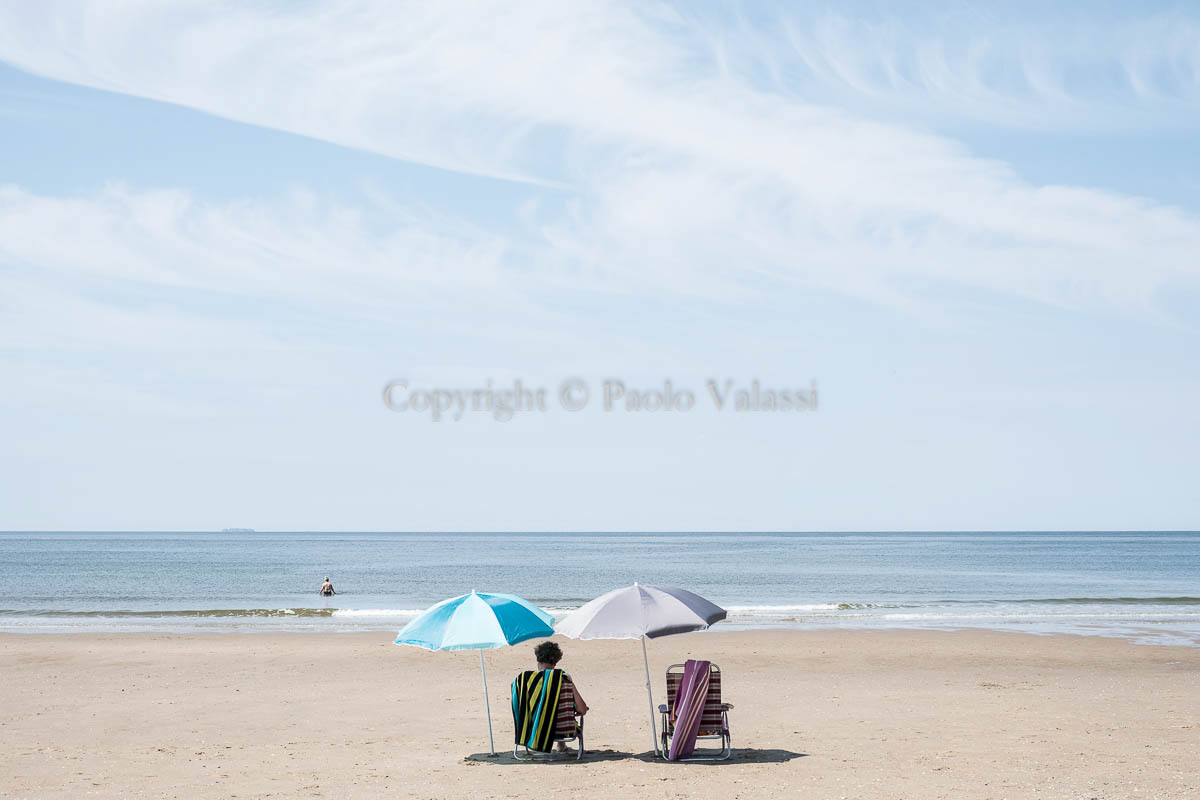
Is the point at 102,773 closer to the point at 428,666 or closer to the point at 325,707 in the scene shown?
the point at 325,707

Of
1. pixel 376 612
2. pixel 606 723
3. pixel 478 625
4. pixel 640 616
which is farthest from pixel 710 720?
pixel 376 612

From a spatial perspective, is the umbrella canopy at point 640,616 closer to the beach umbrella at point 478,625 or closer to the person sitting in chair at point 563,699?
the beach umbrella at point 478,625

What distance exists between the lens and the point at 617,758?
9.80 m

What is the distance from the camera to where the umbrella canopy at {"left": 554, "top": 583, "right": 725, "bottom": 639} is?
8.86 metres

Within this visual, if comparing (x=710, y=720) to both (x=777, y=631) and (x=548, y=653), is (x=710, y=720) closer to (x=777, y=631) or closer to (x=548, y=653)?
(x=548, y=653)

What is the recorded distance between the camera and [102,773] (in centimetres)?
898

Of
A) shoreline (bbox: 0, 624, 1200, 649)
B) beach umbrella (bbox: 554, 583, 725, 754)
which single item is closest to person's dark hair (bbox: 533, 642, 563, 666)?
beach umbrella (bbox: 554, 583, 725, 754)

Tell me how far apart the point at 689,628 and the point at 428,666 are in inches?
408

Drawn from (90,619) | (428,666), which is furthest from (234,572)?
(428,666)

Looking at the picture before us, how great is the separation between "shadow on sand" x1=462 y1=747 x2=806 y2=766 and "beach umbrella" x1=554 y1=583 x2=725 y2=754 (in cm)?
124

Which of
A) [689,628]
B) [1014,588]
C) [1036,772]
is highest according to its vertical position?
[689,628]

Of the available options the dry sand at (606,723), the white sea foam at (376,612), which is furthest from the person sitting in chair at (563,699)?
the white sea foam at (376,612)

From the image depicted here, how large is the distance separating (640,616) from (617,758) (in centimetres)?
179

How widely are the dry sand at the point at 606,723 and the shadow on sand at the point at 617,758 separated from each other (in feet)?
0.17
